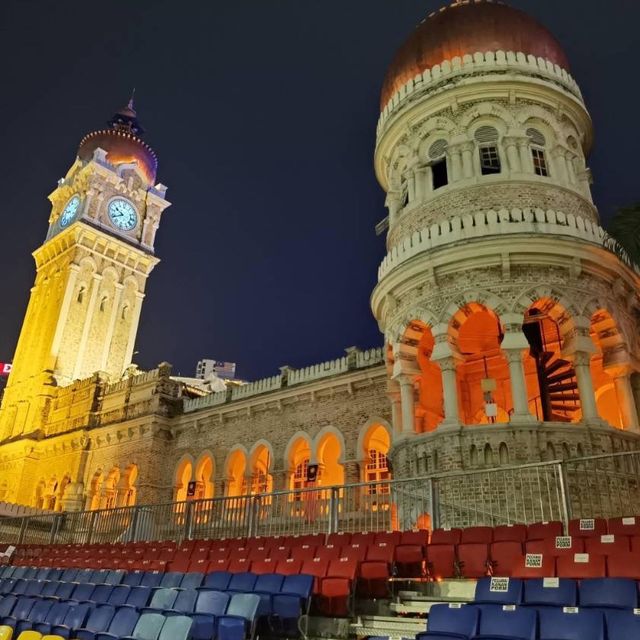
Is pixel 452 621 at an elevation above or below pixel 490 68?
below

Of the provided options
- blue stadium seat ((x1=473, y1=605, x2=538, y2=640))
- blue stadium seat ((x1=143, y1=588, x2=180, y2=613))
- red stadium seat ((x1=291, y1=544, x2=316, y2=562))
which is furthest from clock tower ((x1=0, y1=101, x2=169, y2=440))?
blue stadium seat ((x1=473, y1=605, x2=538, y2=640))

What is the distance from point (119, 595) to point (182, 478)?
16.0 meters


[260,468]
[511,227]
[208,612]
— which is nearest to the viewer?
[208,612]

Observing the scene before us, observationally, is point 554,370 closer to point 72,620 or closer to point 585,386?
point 585,386

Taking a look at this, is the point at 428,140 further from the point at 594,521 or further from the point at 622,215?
the point at 594,521

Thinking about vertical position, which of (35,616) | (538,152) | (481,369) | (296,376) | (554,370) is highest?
(538,152)

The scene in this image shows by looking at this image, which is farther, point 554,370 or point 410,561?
point 554,370

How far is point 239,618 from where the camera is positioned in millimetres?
5906

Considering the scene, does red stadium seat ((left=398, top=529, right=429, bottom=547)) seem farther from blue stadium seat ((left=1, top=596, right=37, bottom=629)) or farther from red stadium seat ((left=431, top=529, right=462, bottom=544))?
blue stadium seat ((left=1, top=596, right=37, bottom=629))

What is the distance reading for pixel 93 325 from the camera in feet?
118

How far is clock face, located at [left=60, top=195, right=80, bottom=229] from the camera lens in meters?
38.7

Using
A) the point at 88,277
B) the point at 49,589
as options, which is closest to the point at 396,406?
the point at 49,589

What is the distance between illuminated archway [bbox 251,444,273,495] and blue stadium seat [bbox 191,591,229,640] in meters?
13.3

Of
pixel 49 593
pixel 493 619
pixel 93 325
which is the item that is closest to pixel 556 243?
pixel 493 619
